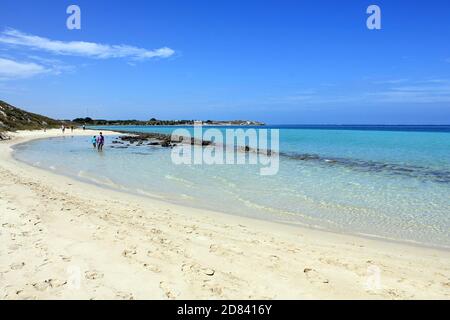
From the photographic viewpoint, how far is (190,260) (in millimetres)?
6715

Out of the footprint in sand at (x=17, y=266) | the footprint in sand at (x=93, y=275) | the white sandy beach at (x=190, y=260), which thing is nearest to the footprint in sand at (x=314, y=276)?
the white sandy beach at (x=190, y=260)

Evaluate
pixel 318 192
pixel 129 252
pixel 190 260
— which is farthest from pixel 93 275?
pixel 318 192

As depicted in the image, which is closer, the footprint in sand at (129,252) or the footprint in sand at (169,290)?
the footprint in sand at (169,290)

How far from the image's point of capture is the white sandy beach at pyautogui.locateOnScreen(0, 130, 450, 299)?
552 centimetres

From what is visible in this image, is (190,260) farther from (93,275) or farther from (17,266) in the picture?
(17,266)

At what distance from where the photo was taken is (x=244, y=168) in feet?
76.3

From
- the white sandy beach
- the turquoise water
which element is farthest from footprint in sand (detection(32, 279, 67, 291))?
the turquoise water

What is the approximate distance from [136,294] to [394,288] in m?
4.05

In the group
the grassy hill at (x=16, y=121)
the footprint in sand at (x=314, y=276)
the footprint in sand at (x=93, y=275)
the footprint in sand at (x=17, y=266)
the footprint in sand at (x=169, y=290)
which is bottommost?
the footprint in sand at (x=314, y=276)

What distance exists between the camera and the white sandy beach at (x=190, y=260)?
5520 mm

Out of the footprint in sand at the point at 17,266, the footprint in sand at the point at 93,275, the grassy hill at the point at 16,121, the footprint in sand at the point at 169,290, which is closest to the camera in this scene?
the footprint in sand at the point at 169,290

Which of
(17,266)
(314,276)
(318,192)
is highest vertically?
(17,266)

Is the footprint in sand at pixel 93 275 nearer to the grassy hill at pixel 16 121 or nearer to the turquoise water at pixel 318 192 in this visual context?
the turquoise water at pixel 318 192

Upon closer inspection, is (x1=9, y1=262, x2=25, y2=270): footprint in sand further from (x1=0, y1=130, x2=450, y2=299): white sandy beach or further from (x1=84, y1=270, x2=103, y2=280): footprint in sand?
(x1=84, y1=270, x2=103, y2=280): footprint in sand
